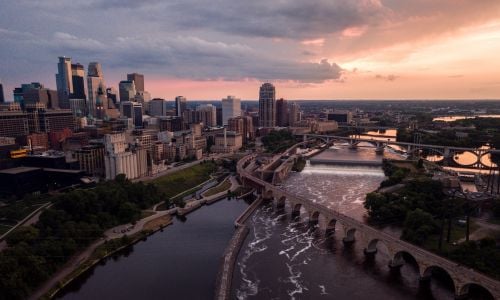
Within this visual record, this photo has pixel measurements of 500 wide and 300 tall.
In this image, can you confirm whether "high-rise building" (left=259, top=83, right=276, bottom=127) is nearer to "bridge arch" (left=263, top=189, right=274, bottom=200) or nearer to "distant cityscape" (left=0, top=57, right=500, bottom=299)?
"distant cityscape" (left=0, top=57, right=500, bottom=299)

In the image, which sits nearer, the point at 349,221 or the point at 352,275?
the point at 352,275

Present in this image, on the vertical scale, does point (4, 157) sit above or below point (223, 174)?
above

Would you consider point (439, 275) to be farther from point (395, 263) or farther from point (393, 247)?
point (393, 247)

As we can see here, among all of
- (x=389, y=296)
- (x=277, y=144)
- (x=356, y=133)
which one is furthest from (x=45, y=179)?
(x=356, y=133)

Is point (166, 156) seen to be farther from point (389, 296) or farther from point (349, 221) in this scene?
point (389, 296)

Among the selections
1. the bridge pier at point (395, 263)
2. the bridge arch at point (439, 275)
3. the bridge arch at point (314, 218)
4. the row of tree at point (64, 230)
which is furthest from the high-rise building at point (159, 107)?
the bridge arch at point (439, 275)

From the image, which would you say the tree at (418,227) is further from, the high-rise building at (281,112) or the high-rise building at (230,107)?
the high-rise building at (281,112)
